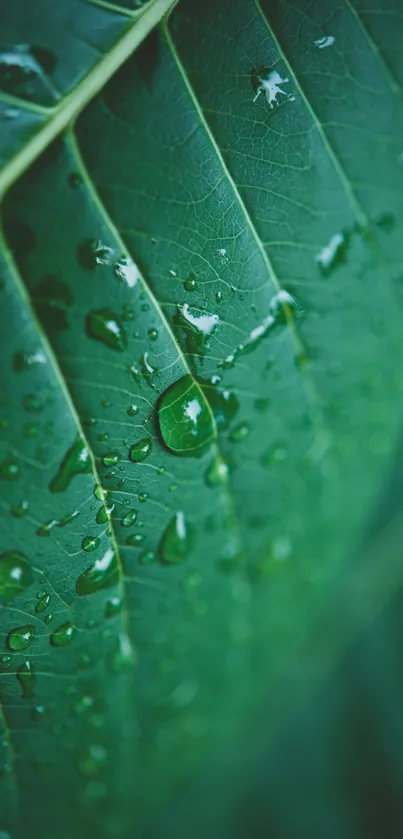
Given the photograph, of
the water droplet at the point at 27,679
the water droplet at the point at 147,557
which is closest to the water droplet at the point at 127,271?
the water droplet at the point at 147,557

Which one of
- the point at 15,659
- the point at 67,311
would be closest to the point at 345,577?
the point at 15,659

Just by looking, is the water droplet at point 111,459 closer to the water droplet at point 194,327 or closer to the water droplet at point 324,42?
the water droplet at point 194,327

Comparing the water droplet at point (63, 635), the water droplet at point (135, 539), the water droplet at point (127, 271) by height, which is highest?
the water droplet at point (127, 271)

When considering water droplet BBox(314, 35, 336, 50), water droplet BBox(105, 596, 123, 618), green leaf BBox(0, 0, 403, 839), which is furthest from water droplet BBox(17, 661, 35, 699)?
water droplet BBox(314, 35, 336, 50)

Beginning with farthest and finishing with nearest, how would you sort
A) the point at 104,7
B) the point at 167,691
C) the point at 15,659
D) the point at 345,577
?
the point at 345,577 → the point at 167,691 → the point at 15,659 → the point at 104,7

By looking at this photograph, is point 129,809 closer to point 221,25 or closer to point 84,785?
point 84,785

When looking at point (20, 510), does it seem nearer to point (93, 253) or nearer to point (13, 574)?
point (13, 574)

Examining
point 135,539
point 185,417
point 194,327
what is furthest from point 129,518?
point 194,327
